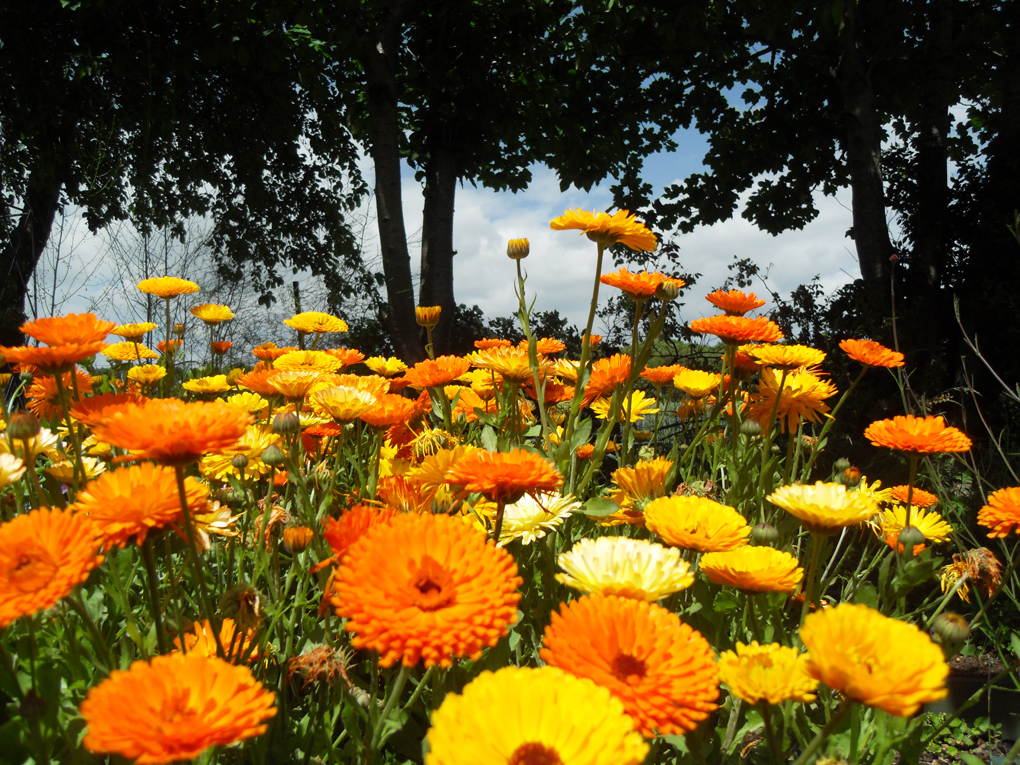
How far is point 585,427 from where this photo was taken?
1296mm

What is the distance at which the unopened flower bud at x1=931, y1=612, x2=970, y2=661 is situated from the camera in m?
0.82

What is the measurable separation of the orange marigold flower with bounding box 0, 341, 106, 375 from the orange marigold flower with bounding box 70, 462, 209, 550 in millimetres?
308

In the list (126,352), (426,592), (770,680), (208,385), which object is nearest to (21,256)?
(126,352)

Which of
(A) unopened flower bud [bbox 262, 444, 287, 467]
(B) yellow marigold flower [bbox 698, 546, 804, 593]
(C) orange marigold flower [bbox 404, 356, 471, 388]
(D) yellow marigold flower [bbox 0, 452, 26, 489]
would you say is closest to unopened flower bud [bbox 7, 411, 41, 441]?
(D) yellow marigold flower [bbox 0, 452, 26, 489]

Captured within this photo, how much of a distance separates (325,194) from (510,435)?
702 centimetres

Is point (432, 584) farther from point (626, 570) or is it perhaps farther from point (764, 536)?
point (764, 536)

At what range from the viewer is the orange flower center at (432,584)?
560 millimetres

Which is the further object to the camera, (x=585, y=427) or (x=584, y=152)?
(x=584, y=152)

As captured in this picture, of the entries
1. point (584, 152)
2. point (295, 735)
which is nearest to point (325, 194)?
point (584, 152)

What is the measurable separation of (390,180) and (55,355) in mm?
4811

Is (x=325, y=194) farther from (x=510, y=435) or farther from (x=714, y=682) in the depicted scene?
(x=714, y=682)

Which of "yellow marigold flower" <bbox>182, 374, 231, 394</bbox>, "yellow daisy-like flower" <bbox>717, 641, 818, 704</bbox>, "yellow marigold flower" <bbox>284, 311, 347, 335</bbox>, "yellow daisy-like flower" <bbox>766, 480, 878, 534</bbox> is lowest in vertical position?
"yellow daisy-like flower" <bbox>717, 641, 818, 704</bbox>

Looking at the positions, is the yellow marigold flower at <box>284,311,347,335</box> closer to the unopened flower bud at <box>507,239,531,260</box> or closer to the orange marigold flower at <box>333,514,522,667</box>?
the unopened flower bud at <box>507,239,531,260</box>

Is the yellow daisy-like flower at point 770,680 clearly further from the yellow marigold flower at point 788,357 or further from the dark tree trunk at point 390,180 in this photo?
the dark tree trunk at point 390,180
